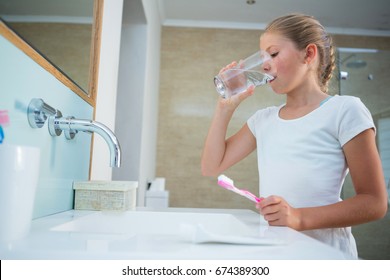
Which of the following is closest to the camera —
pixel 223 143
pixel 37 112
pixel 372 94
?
pixel 37 112

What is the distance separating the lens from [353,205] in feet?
2.13

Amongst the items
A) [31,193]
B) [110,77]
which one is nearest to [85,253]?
[31,193]

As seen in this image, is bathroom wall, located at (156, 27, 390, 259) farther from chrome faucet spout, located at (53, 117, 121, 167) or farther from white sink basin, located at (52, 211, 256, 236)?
chrome faucet spout, located at (53, 117, 121, 167)

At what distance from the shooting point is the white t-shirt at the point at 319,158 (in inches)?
28.5

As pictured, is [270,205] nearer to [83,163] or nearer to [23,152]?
[23,152]

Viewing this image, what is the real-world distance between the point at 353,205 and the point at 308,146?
17 centimetres

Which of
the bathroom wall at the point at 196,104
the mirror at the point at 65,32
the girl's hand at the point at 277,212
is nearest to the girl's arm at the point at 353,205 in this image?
the girl's hand at the point at 277,212

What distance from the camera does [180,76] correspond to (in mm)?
2943

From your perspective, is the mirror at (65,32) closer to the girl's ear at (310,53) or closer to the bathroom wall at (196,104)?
the girl's ear at (310,53)

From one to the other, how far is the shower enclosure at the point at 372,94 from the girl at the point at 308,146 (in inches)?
59.0

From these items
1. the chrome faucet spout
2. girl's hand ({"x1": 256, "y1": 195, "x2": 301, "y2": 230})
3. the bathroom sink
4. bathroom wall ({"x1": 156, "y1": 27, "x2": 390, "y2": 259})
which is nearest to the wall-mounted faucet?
the chrome faucet spout

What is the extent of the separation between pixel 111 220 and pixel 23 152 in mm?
324

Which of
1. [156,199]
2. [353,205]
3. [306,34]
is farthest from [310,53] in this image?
[156,199]

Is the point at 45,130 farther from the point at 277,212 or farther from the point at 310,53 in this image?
the point at 310,53
